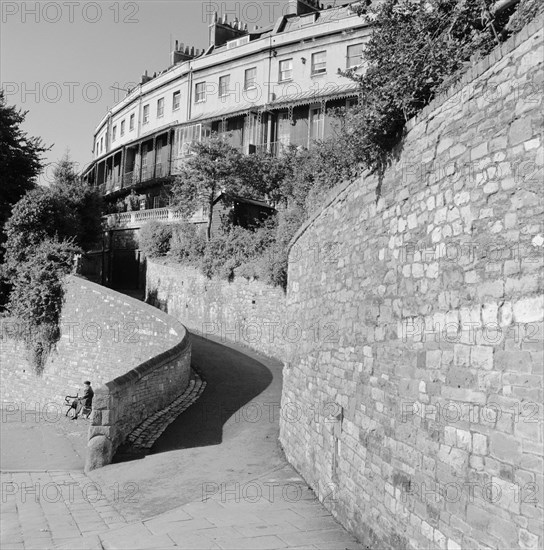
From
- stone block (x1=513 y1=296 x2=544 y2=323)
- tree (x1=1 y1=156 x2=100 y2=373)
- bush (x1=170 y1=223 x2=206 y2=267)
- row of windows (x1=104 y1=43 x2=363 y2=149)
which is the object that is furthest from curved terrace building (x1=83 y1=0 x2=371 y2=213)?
stone block (x1=513 y1=296 x2=544 y2=323)

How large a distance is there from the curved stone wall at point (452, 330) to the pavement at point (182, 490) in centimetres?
89

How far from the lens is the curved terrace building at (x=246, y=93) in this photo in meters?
27.7

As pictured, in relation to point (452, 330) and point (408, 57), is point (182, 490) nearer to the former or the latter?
point (452, 330)

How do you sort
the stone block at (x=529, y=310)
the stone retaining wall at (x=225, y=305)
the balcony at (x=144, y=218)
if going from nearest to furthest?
the stone block at (x=529, y=310) < the stone retaining wall at (x=225, y=305) < the balcony at (x=144, y=218)

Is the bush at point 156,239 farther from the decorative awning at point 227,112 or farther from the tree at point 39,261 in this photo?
the decorative awning at point 227,112

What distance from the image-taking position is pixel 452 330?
4488 millimetres

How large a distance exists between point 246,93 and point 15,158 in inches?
496

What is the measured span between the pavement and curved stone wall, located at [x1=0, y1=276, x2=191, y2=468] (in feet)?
4.22

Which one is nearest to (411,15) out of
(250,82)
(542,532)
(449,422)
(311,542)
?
(449,422)

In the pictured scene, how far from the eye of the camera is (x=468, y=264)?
4324 millimetres

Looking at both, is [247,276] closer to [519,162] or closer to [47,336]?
[47,336]

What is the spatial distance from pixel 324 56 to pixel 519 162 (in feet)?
86.5

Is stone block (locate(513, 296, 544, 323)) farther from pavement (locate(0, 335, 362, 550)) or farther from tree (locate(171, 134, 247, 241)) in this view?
tree (locate(171, 134, 247, 241))

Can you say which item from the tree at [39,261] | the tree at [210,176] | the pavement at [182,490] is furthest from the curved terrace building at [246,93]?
the pavement at [182,490]
